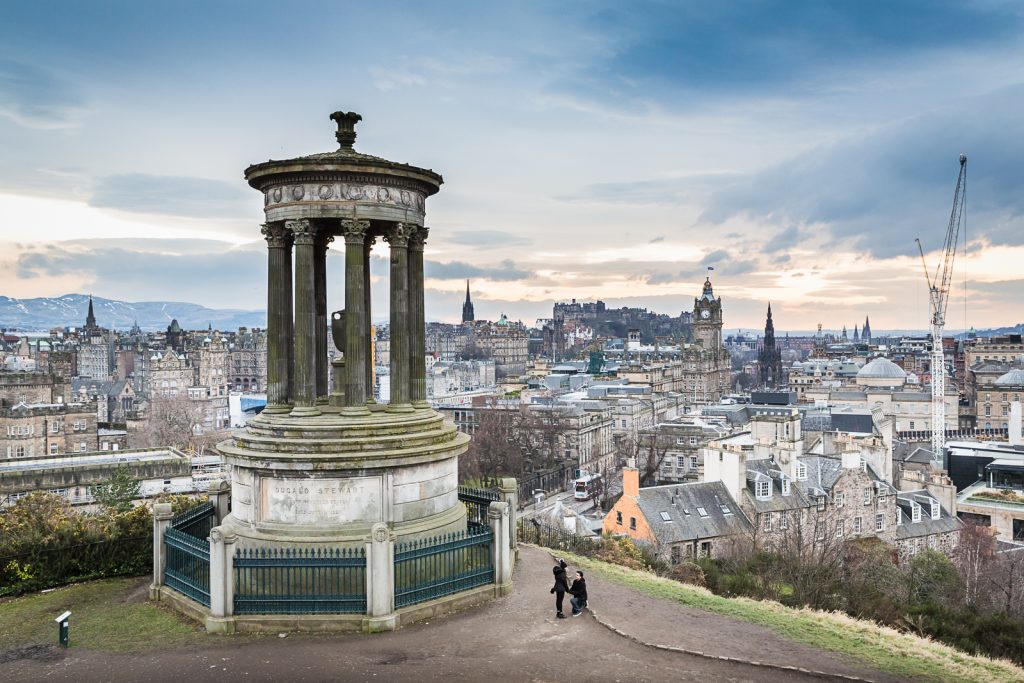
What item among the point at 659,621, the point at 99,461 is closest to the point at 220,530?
the point at 659,621

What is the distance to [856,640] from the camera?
1678 centimetres

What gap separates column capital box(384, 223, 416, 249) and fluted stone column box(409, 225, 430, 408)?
0.47 meters

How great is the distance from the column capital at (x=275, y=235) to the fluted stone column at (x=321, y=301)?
1.21 metres

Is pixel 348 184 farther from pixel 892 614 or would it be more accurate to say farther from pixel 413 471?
pixel 892 614

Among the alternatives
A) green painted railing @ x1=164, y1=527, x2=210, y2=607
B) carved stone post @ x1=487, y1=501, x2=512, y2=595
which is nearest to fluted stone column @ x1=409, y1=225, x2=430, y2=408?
carved stone post @ x1=487, y1=501, x2=512, y2=595

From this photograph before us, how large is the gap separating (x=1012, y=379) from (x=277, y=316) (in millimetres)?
142789

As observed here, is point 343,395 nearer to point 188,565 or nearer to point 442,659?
point 188,565

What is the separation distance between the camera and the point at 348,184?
19.4 m

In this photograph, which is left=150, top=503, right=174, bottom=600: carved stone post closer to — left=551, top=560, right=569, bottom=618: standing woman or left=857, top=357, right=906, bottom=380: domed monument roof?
left=551, top=560, right=569, bottom=618: standing woman

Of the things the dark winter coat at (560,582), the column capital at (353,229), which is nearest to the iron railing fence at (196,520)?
the column capital at (353,229)

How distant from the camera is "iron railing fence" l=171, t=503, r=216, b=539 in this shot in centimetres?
2059

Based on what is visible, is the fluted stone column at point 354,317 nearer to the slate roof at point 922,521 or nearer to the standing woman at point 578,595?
the standing woman at point 578,595

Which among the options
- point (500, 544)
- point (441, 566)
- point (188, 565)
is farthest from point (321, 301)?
point (500, 544)

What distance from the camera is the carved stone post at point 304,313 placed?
63.6ft
